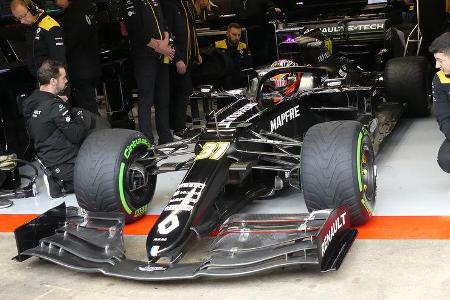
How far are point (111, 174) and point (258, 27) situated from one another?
21.6ft

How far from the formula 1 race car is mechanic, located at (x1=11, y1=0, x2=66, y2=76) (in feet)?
6.09

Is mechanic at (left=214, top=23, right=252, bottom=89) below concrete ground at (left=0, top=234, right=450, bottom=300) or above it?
above

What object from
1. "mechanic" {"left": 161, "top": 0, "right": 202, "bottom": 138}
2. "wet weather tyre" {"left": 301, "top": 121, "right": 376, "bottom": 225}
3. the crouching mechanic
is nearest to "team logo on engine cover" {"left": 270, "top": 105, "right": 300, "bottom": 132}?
"wet weather tyre" {"left": 301, "top": 121, "right": 376, "bottom": 225}

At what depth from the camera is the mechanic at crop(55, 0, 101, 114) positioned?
7.80 meters

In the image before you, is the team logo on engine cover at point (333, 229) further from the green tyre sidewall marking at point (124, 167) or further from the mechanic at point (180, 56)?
the mechanic at point (180, 56)

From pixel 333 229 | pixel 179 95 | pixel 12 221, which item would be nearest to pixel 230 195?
pixel 333 229

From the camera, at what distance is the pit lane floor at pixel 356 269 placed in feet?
13.4

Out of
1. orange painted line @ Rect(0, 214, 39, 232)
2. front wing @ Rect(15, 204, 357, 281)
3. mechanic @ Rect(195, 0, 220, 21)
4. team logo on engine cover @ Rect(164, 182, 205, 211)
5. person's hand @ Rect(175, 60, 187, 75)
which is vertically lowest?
orange painted line @ Rect(0, 214, 39, 232)

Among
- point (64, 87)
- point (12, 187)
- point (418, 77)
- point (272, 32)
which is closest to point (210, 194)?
point (64, 87)

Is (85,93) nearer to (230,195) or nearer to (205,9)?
(230,195)

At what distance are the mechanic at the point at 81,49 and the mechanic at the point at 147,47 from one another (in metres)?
0.43

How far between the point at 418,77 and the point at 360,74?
2.30 feet

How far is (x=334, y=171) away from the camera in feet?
15.7

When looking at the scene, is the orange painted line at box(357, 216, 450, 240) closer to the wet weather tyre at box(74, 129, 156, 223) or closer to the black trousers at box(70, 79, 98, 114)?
the wet weather tyre at box(74, 129, 156, 223)
